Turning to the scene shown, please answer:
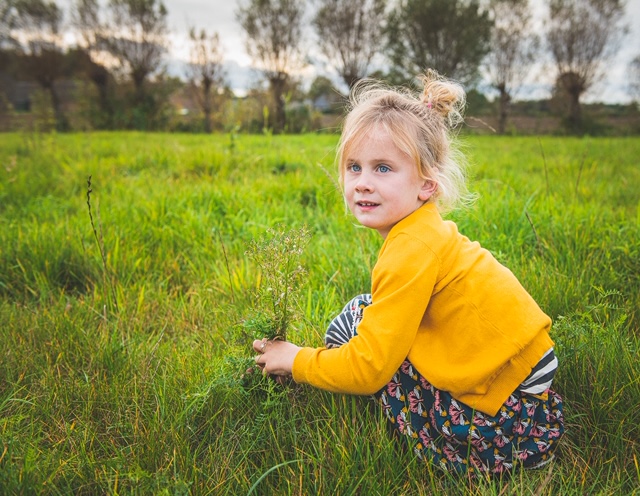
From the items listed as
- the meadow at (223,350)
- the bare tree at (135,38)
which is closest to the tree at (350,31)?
the bare tree at (135,38)

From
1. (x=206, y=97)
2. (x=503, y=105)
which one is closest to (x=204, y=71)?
(x=206, y=97)

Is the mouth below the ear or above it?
below

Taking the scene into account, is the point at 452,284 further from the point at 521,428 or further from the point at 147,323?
the point at 147,323

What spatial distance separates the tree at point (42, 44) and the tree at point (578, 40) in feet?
85.3

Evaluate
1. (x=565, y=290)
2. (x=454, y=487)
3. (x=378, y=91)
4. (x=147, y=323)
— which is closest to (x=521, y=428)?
(x=454, y=487)

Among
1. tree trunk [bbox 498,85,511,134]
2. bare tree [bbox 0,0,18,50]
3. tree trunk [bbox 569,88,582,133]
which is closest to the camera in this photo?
bare tree [bbox 0,0,18,50]

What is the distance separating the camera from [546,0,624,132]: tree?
21.4 metres

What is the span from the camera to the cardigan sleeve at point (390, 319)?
49.5 inches

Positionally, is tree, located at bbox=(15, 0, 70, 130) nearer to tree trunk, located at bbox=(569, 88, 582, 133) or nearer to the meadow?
the meadow

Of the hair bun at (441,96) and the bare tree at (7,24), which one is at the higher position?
the bare tree at (7,24)

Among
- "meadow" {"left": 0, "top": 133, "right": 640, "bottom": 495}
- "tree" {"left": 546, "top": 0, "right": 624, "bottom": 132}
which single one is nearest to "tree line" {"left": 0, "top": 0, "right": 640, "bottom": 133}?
"tree" {"left": 546, "top": 0, "right": 624, "bottom": 132}

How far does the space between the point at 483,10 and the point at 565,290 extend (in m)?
25.6

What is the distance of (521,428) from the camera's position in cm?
135

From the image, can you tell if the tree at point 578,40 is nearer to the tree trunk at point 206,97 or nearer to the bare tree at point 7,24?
the tree trunk at point 206,97
